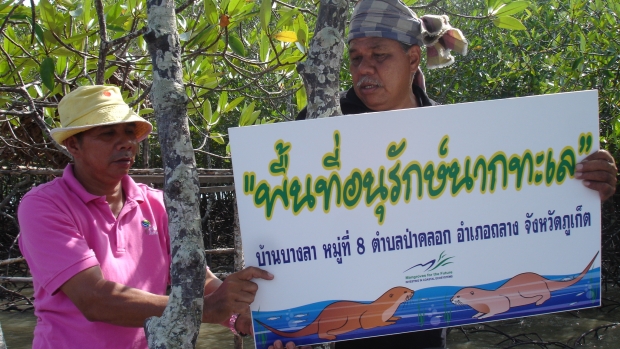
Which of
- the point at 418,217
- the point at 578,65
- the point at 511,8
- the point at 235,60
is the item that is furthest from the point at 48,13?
the point at 578,65

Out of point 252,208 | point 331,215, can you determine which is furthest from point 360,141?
point 252,208

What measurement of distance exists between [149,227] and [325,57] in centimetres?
99

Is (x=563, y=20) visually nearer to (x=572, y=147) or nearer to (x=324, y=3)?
(x=572, y=147)

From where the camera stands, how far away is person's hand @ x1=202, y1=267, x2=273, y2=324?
6.08ft

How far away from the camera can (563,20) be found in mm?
6738

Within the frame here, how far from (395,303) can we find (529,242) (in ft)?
1.65

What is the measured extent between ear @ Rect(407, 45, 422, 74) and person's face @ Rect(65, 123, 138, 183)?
1.14 meters

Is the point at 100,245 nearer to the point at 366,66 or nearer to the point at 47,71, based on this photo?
the point at 47,71

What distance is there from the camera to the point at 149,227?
2338 mm

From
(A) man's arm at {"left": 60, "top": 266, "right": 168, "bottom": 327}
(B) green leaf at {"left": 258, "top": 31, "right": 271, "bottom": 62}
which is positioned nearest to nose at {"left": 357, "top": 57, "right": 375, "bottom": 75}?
(B) green leaf at {"left": 258, "top": 31, "right": 271, "bottom": 62}

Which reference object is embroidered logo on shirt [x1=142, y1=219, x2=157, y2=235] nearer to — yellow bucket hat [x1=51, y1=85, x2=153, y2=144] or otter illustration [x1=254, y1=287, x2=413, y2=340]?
yellow bucket hat [x1=51, y1=85, x2=153, y2=144]

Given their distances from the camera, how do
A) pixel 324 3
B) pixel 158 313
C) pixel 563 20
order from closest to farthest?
pixel 324 3 < pixel 158 313 < pixel 563 20

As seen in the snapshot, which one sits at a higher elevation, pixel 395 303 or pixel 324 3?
pixel 324 3

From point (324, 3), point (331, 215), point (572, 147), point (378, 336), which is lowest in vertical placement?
point (378, 336)
